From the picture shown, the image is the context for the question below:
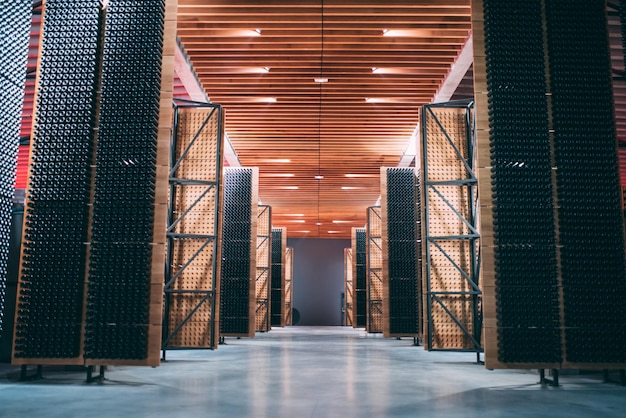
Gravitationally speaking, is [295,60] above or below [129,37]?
above

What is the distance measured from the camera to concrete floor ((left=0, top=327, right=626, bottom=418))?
15.6ft

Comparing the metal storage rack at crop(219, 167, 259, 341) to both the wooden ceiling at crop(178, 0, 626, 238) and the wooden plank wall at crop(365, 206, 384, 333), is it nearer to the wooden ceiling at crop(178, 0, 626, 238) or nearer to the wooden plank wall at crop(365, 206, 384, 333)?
the wooden ceiling at crop(178, 0, 626, 238)

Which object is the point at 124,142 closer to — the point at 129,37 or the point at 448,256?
the point at 129,37

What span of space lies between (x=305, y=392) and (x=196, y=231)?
16.0 ft

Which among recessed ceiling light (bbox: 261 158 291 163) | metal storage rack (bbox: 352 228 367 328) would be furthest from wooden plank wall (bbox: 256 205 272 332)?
metal storage rack (bbox: 352 228 367 328)

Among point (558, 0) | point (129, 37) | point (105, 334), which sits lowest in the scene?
point (105, 334)

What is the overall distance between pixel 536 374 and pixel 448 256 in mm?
2424

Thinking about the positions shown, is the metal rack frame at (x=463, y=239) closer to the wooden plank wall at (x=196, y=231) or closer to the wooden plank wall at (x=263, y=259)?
the wooden plank wall at (x=196, y=231)

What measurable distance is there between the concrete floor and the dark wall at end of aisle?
2701 centimetres

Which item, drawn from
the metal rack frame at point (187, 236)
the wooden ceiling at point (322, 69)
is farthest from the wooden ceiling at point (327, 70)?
the metal rack frame at point (187, 236)

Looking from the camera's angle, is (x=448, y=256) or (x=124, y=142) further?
(x=448, y=256)

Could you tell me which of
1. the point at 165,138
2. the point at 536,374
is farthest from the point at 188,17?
the point at 536,374

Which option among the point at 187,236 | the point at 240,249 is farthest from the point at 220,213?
the point at 240,249

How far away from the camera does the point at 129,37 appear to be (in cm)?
704
